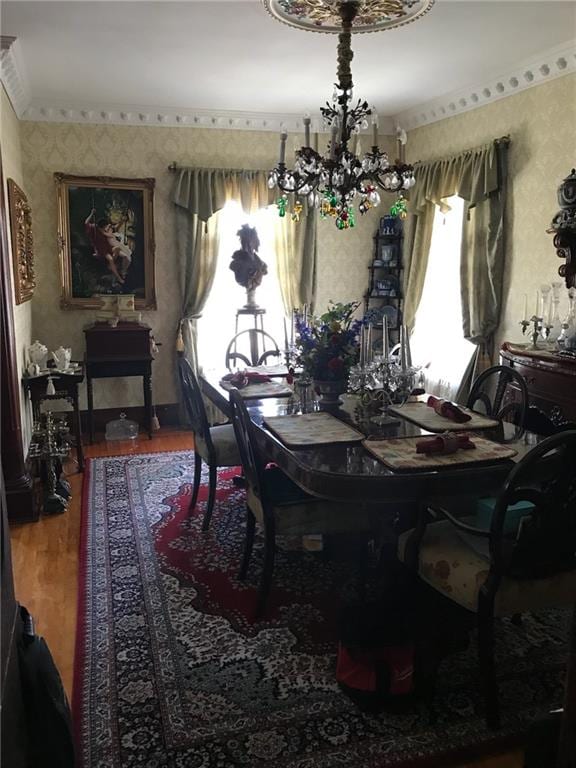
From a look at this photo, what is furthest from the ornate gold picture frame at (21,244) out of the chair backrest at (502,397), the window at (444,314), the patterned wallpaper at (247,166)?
the window at (444,314)

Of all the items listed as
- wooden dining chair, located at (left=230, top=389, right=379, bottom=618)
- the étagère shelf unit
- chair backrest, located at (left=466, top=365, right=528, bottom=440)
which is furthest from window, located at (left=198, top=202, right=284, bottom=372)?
wooden dining chair, located at (left=230, top=389, right=379, bottom=618)

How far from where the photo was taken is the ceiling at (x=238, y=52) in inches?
128

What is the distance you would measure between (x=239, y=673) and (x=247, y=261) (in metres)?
3.95

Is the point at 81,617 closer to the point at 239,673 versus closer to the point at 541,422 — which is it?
the point at 239,673

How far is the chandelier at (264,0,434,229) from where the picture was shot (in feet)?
10.2

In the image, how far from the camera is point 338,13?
124 inches

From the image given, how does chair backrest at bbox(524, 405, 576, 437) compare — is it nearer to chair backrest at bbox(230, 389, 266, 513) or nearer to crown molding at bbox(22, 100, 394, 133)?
chair backrest at bbox(230, 389, 266, 513)

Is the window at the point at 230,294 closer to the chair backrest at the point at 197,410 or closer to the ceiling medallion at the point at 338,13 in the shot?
the chair backrest at the point at 197,410

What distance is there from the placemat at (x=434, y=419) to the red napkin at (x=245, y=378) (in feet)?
3.23

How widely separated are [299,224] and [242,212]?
557 mm

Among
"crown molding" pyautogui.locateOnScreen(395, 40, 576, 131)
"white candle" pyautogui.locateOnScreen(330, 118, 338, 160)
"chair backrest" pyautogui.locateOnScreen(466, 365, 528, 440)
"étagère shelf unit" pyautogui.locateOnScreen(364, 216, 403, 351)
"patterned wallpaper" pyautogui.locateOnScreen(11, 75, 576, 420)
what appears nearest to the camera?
"chair backrest" pyautogui.locateOnScreen(466, 365, 528, 440)

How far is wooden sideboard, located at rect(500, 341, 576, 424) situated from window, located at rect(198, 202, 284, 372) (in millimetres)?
2642

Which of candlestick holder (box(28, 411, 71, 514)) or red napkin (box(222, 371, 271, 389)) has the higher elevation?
red napkin (box(222, 371, 271, 389))

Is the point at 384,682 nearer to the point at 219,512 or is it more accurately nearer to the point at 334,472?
the point at 334,472
